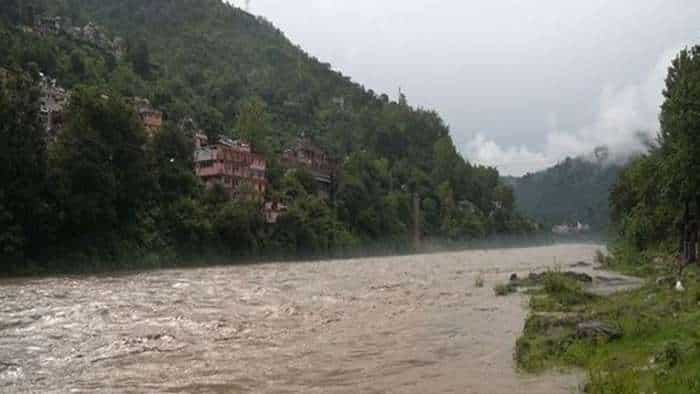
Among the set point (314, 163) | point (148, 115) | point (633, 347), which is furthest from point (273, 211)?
point (633, 347)

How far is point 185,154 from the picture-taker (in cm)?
7756

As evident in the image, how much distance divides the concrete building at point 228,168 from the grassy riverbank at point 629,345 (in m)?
65.2

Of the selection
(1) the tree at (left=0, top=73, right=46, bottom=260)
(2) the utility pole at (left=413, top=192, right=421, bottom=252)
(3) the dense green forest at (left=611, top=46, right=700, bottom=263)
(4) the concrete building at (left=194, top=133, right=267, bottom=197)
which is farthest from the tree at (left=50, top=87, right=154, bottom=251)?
(2) the utility pole at (left=413, top=192, right=421, bottom=252)

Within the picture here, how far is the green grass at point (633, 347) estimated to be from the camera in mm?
9801

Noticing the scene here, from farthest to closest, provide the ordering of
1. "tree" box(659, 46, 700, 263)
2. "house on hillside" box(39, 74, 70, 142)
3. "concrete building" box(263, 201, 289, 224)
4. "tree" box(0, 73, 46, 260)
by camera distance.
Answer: "concrete building" box(263, 201, 289, 224) → "house on hillside" box(39, 74, 70, 142) → "tree" box(0, 73, 46, 260) → "tree" box(659, 46, 700, 263)

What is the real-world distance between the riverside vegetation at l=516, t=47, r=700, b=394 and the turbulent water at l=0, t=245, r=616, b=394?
0.86m

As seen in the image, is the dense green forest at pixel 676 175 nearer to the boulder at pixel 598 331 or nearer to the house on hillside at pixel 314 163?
the boulder at pixel 598 331

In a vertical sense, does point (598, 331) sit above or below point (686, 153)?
below

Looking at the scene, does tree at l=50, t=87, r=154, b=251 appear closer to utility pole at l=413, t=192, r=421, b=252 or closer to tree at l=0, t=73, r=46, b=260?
tree at l=0, t=73, r=46, b=260

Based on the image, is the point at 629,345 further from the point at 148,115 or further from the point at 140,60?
the point at 140,60

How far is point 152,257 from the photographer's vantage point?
204 feet

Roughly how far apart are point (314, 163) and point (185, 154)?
46.3 meters

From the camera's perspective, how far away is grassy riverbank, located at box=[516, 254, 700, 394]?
985 centimetres

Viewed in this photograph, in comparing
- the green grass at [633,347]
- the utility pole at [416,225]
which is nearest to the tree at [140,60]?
the utility pole at [416,225]
